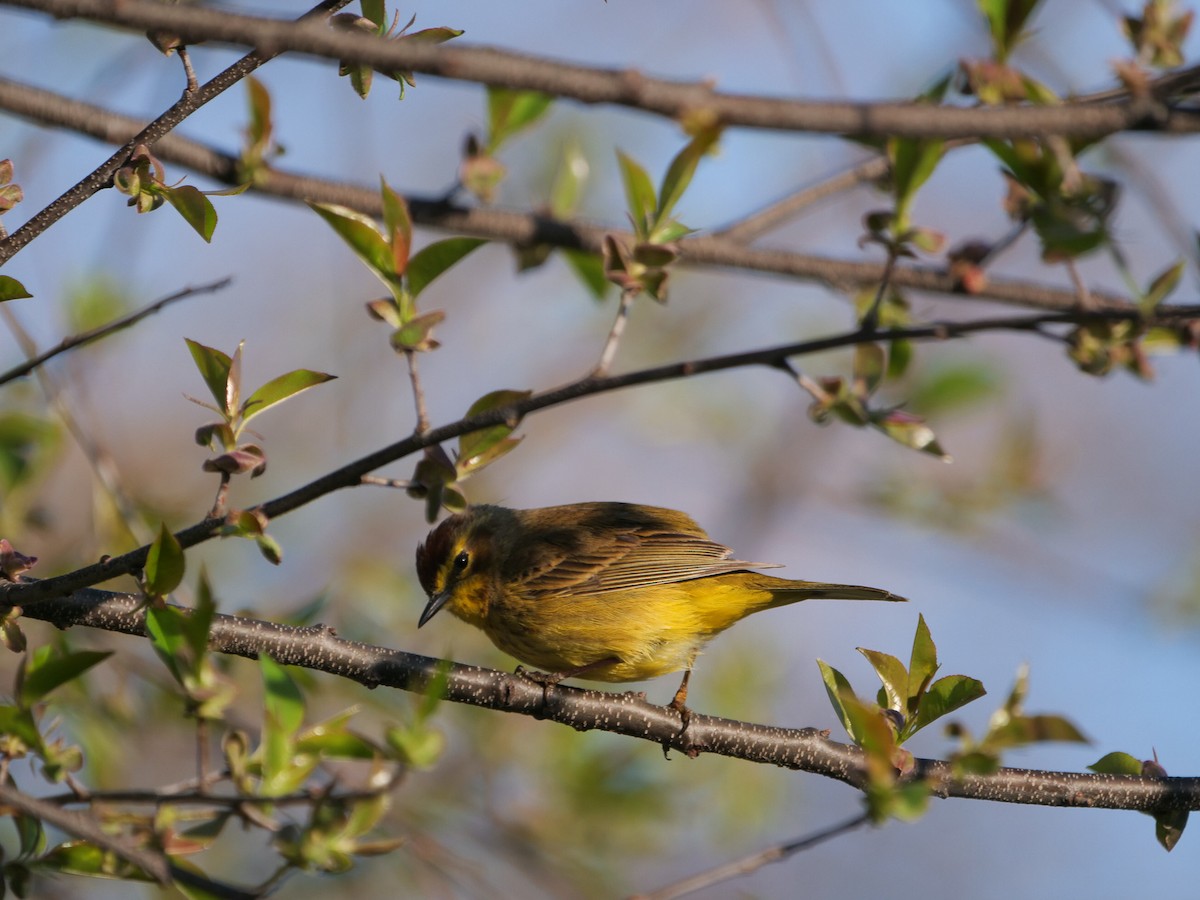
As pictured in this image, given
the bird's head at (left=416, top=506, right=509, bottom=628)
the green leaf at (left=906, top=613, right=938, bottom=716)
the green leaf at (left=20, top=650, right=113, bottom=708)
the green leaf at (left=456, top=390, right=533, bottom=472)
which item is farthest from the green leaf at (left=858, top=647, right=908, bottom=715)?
the bird's head at (left=416, top=506, right=509, bottom=628)

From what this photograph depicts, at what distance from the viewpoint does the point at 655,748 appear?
546cm

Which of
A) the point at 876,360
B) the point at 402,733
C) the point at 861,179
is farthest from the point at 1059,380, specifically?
the point at 402,733

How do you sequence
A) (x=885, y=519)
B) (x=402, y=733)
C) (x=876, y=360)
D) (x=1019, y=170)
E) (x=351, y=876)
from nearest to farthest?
1. (x=402, y=733)
2. (x=1019, y=170)
3. (x=876, y=360)
4. (x=351, y=876)
5. (x=885, y=519)

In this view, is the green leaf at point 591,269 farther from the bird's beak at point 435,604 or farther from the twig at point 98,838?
the twig at point 98,838

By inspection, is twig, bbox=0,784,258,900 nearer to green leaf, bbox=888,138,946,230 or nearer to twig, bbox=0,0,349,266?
twig, bbox=0,0,349,266

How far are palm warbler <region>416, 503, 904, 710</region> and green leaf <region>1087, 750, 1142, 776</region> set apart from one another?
3.96 ft

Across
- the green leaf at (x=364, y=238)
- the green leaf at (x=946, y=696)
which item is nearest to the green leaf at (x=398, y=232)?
the green leaf at (x=364, y=238)

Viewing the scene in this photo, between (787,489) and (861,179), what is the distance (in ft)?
11.7

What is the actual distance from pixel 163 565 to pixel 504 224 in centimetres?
212

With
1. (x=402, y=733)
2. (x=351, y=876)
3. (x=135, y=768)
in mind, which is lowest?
(x=135, y=768)

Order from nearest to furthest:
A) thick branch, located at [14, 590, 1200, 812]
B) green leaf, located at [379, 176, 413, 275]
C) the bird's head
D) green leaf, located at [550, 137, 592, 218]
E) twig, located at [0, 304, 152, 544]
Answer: green leaf, located at [379, 176, 413, 275], thick branch, located at [14, 590, 1200, 812], twig, located at [0, 304, 152, 544], green leaf, located at [550, 137, 592, 218], the bird's head

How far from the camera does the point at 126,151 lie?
2.19 metres

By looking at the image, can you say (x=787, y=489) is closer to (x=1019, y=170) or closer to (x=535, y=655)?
(x=535, y=655)

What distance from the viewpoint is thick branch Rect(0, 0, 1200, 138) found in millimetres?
1592
